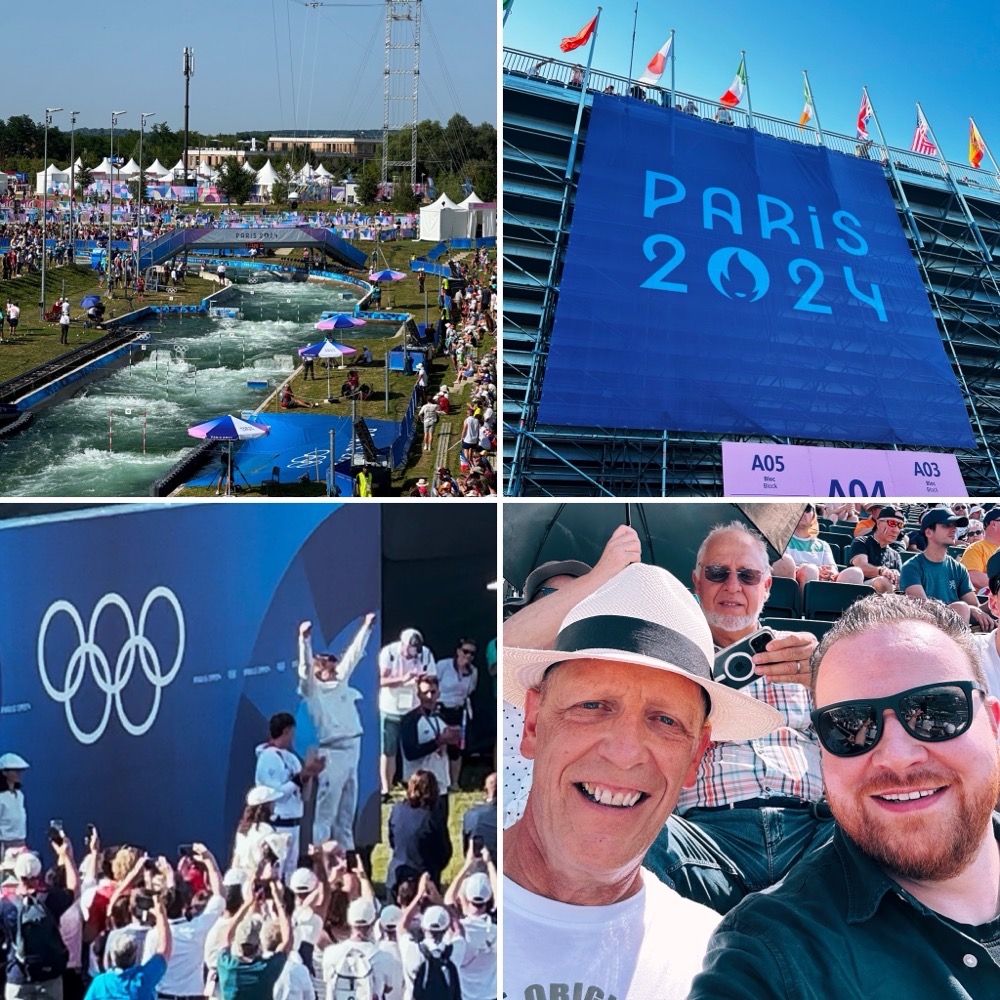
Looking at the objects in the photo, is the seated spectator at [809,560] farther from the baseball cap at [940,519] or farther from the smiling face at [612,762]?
the smiling face at [612,762]

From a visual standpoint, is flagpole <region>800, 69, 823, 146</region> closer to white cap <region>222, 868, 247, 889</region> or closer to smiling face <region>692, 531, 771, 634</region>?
smiling face <region>692, 531, 771, 634</region>

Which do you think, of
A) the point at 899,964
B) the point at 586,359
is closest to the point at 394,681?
the point at 899,964

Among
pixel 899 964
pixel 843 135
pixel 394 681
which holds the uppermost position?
pixel 843 135

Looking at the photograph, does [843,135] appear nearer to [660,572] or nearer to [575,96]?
[575,96]

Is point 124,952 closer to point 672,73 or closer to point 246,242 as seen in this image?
point 672,73

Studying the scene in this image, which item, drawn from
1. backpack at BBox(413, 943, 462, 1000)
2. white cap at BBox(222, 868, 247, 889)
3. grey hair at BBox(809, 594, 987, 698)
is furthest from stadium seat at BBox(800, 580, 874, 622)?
white cap at BBox(222, 868, 247, 889)

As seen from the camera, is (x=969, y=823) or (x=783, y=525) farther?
(x=783, y=525)

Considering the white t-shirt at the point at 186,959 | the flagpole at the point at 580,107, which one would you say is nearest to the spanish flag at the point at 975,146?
the flagpole at the point at 580,107
